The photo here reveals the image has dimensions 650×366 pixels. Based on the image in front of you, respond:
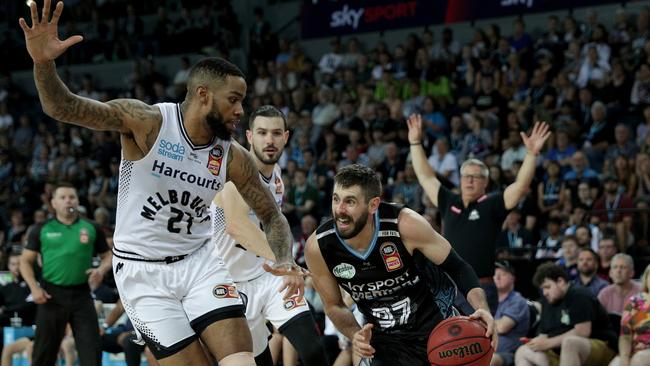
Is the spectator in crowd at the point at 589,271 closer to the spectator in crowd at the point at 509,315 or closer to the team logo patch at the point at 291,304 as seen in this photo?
the spectator in crowd at the point at 509,315

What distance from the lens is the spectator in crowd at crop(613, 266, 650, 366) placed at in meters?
8.60

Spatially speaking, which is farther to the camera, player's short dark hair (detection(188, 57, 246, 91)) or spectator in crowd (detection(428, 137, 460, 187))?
spectator in crowd (detection(428, 137, 460, 187))

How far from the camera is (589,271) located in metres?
9.82

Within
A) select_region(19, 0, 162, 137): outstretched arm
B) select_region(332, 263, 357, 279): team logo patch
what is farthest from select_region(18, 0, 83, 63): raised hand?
select_region(332, 263, 357, 279): team logo patch

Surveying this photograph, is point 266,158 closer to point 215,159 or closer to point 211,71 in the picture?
point 215,159

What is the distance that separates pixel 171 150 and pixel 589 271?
6139 mm

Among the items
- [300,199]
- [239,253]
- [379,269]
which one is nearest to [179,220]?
[379,269]

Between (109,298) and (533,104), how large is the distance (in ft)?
22.4

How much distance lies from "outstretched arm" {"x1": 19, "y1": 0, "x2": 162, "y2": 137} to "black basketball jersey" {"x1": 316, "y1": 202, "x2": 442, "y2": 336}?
1.54 m

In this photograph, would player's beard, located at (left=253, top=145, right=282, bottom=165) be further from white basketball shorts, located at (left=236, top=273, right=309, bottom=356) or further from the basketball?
the basketball

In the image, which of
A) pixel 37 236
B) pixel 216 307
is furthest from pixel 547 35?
pixel 216 307

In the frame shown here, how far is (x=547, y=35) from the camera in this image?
15.5 m

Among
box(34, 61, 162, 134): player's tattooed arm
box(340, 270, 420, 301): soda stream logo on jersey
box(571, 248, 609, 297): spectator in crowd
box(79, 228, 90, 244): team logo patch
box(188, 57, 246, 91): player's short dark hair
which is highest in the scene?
box(188, 57, 246, 91): player's short dark hair

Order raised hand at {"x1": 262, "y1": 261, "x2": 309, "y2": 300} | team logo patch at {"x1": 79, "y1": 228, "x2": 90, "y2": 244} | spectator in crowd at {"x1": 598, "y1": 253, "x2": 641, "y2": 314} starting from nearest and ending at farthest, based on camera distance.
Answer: raised hand at {"x1": 262, "y1": 261, "x2": 309, "y2": 300}, spectator in crowd at {"x1": 598, "y1": 253, "x2": 641, "y2": 314}, team logo patch at {"x1": 79, "y1": 228, "x2": 90, "y2": 244}
